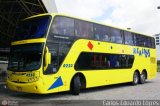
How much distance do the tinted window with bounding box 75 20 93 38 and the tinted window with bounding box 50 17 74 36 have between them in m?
0.37

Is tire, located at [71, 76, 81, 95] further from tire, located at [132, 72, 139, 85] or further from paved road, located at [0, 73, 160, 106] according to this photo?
tire, located at [132, 72, 139, 85]

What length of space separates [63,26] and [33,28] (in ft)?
4.12

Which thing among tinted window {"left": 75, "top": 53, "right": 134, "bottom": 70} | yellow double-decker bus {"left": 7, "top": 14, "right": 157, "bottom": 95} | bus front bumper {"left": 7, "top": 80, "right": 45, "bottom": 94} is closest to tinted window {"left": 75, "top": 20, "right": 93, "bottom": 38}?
yellow double-decker bus {"left": 7, "top": 14, "right": 157, "bottom": 95}

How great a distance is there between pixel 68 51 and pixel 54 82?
5.41 ft

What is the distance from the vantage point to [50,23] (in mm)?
14156

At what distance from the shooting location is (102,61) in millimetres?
17359

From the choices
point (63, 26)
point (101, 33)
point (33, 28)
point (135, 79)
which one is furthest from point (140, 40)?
point (33, 28)

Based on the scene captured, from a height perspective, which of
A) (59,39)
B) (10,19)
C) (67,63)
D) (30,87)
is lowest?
(30,87)

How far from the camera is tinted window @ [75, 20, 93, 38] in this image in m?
15.7

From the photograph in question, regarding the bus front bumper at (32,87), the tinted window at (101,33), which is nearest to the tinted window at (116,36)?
the tinted window at (101,33)

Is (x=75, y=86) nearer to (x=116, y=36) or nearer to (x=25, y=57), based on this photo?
(x=25, y=57)

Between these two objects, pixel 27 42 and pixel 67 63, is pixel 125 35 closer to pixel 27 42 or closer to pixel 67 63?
pixel 67 63

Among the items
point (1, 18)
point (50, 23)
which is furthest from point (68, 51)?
point (1, 18)

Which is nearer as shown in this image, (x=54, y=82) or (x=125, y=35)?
(x=54, y=82)
